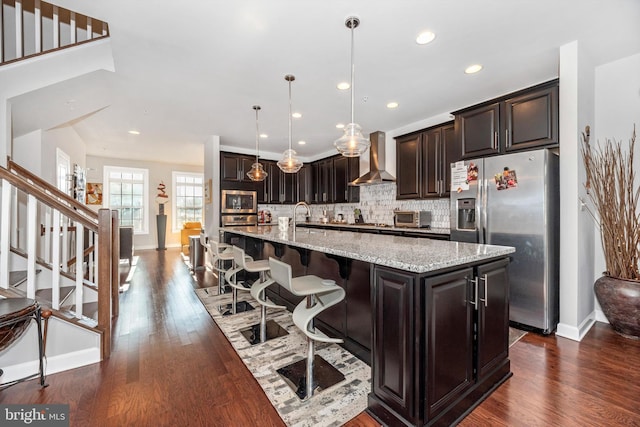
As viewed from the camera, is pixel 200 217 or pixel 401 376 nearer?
pixel 401 376

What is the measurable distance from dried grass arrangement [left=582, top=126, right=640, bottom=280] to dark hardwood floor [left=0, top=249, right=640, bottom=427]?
718 millimetres

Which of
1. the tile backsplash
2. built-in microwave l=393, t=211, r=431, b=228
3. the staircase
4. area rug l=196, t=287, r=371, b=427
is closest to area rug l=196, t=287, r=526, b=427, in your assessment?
area rug l=196, t=287, r=371, b=427

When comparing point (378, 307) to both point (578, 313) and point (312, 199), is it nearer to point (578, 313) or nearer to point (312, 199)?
point (578, 313)

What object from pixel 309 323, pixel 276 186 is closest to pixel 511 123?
pixel 309 323

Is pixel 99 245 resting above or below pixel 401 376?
above

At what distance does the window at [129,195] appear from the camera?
26.6 ft

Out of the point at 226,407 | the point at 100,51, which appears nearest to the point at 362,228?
the point at 226,407

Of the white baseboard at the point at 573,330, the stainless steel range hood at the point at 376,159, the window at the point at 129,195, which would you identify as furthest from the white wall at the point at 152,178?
the white baseboard at the point at 573,330

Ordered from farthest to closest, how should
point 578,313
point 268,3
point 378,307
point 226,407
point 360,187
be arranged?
1. point 360,187
2. point 578,313
3. point 268,3
4. point 226,407
5. point 378,307

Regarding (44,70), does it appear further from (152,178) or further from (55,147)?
(152,178)

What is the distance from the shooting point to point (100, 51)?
114 inches

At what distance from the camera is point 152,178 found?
8.63m

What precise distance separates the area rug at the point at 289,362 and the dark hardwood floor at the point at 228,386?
0.07 meters

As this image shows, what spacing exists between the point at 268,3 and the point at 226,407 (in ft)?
8.93
